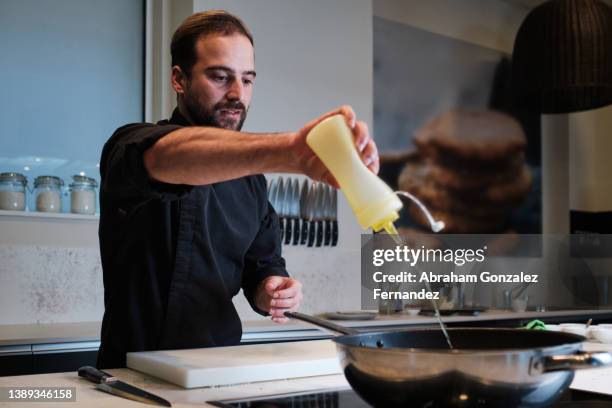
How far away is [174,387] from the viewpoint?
110cm

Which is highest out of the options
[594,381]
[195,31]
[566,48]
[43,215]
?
[566,48]

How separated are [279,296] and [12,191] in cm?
166

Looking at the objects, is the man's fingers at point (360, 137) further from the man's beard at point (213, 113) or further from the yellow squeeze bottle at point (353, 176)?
the man's beard at point (213, 113)

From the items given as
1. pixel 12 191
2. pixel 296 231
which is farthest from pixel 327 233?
pixel 12 191

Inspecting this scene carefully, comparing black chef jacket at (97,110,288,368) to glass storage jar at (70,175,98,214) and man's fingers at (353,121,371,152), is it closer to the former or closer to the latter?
man's fingers at (353,121,371,152)

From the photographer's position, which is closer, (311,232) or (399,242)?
(399,242)

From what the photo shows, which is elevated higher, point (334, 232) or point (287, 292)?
point (334, 232)

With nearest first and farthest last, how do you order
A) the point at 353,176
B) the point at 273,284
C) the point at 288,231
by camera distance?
1. the point at 353,176
2. the point at 273,284
3. the point at 288,231

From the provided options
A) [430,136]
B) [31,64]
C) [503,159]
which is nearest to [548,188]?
[503,159]

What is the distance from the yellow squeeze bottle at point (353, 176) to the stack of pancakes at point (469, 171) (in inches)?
128

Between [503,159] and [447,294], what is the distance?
43.9 inches

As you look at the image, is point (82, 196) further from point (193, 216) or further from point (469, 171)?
point (469, 171)

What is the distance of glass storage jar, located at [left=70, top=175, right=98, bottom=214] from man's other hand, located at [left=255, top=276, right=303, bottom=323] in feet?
4.76

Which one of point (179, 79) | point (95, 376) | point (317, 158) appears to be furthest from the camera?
point (179, 79)
